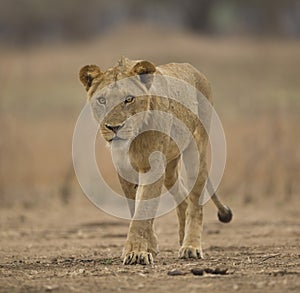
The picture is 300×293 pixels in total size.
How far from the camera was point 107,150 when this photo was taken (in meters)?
16.9

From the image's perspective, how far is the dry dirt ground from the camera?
627cm

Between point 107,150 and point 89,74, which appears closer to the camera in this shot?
point 89,74

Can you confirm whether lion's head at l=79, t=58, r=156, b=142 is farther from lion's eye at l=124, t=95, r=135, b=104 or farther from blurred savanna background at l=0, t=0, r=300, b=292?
blurred savanna background at l=0, t=0, r=300, b=292

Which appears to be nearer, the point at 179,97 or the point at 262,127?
the point at 179,97

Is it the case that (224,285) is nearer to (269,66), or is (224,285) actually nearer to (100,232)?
(100,232)

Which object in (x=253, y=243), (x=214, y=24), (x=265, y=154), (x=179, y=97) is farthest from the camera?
(x=214, y=24)

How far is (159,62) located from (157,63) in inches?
35.4

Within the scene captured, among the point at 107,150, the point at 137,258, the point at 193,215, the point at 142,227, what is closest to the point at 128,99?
the point at 142,227

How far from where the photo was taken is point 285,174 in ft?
54.6

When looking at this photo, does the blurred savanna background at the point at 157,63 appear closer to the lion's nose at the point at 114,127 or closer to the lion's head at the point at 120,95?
the lion's head at the point at 120,95

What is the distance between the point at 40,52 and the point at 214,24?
22.3ft

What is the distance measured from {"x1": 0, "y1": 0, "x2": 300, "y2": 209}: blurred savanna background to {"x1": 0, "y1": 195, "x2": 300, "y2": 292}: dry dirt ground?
81.5 inches

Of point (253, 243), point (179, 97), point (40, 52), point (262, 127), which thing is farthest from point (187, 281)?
point (40, 52)

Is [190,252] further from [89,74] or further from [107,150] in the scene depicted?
[107,150]
